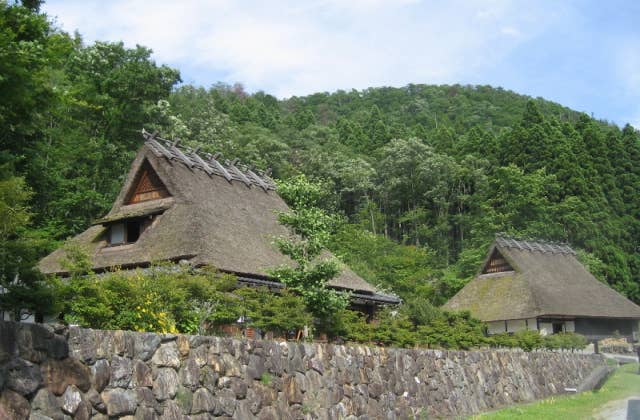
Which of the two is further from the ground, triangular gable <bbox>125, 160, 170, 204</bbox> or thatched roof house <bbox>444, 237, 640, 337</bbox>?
triangular gable <bbox>125, 160, 170, 204</bbox>

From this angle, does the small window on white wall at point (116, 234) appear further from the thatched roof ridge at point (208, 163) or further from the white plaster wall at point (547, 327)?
the white plaster wall at point (547, 327)

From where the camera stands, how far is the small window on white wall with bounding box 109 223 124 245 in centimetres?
2394

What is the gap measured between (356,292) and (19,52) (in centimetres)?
1655

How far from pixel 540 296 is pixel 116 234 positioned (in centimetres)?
2241

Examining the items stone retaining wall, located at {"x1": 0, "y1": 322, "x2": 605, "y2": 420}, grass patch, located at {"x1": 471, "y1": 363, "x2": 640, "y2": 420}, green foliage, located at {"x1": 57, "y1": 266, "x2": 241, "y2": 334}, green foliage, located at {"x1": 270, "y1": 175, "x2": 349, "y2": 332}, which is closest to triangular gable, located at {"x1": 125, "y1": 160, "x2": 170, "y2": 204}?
green foliage, located at {"x1": 270, "y1": 175, "x2": 349, "y2": 332}

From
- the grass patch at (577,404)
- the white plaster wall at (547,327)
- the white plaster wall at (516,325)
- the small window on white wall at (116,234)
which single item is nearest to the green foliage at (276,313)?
the grass patch at (577,404)

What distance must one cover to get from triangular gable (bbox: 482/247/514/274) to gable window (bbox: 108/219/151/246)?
23.3m

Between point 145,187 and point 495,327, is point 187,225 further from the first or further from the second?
point 495,327

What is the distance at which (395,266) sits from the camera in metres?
44.8

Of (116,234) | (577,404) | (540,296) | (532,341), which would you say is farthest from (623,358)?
(116,234)

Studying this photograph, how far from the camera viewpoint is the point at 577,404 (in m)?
18.6

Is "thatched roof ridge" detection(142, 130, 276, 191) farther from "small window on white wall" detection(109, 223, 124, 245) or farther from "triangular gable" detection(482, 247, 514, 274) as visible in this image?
"triangular gable" detection(482, 247, 514, 274)

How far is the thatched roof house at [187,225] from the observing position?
820 inches

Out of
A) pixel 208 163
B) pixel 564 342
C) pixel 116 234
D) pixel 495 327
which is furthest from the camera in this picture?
pixel 495 327
